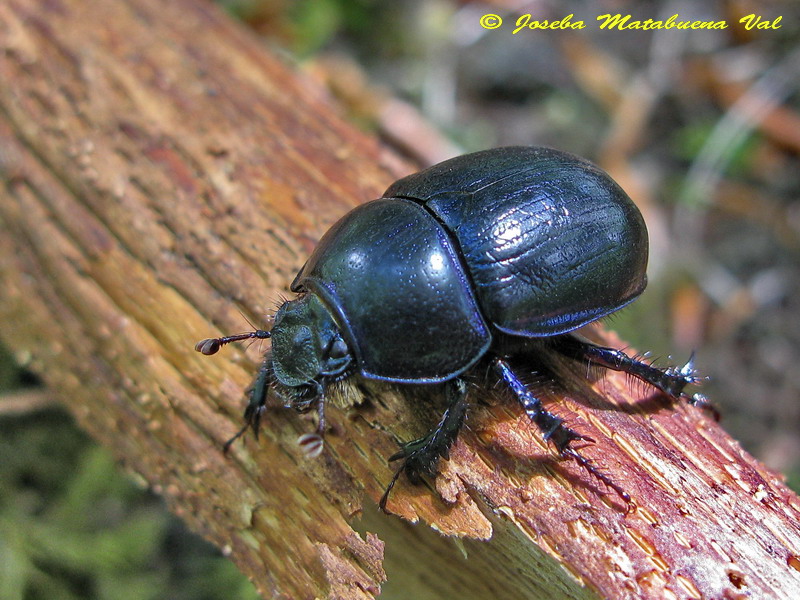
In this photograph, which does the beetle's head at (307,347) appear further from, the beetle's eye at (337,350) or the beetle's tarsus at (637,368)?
the beetle's tarsus at (637,368)

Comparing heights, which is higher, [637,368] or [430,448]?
[637,368]

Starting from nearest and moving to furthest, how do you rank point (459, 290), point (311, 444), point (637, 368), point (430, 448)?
point (311, 444)
point (430, 448)
point (459, 290)
point (637, 368)

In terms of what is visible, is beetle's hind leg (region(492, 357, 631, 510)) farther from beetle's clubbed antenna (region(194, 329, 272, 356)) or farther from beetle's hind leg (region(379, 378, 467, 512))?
beetle's clubbed antenna (region(194, 329, 272, 356))

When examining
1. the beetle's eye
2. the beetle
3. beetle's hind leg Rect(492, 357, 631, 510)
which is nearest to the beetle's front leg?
the beetle

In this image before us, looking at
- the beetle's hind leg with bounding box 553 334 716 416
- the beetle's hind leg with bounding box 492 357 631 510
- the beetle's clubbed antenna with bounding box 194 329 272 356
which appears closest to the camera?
the beetle's hind leg with bounding box 492 357 631 510

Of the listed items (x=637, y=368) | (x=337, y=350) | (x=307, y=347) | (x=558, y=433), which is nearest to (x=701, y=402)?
(x=637, y=368)

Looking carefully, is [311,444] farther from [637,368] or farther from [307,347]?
[637,368]
